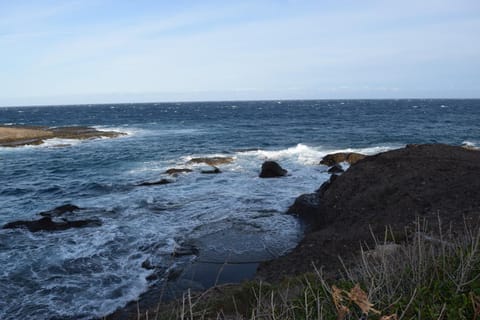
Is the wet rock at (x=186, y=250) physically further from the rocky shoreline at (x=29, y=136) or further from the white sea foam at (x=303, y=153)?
the rocky shoreline at (x=29, y=136)

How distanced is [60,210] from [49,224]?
2.36 m

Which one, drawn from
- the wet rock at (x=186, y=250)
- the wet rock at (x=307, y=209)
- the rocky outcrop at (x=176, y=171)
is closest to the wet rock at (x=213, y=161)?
the rocky outcrop at (x=176, y=171)

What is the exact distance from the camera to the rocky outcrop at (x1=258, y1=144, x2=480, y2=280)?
11.4m

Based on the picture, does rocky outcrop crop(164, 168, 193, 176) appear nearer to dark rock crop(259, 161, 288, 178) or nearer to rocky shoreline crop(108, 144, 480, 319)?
dark rock crop(259, 161, 288, 178)

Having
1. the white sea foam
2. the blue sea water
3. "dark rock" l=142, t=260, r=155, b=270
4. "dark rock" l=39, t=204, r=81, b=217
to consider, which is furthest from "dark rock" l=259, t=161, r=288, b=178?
"dark rock" l=142, t=260, r=155, b=270

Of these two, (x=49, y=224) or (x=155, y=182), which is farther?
(x=155, y=182)

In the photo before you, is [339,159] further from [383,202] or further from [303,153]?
[383,202]

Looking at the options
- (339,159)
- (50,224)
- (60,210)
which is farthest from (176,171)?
(50,224)

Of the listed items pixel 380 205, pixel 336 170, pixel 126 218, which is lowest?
pixel 126 218

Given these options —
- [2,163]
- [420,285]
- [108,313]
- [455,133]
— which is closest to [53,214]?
[108,313]

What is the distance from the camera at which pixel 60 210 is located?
1914cm

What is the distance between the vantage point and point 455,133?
1986 inches

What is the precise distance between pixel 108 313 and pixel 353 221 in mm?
7848

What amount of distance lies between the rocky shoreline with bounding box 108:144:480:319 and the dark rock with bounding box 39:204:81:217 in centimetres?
979
